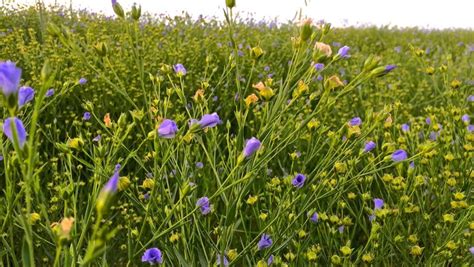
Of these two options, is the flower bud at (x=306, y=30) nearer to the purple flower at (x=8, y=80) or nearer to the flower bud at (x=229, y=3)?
the flower bud at (x=229, y=3)

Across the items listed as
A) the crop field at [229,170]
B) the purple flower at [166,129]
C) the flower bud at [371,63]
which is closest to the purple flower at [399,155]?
the crop field at [229,170]

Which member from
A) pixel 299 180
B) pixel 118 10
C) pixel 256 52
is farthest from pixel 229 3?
pixel 299 180

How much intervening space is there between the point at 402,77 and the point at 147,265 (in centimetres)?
278

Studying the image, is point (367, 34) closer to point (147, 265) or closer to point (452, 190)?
point (452, 190)

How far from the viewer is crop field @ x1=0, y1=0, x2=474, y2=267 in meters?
1.03

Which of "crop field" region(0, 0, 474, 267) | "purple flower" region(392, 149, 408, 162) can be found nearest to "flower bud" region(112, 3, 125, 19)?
"crop field" region(0, 0, 474, 267)

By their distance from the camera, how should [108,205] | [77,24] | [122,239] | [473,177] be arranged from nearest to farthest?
[108,205] < [473,177] < [122,239] < [77,24]

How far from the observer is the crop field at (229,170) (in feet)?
3.37

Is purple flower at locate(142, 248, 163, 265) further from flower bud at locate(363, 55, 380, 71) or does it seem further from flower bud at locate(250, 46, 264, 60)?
flower bud at locate(363, 55, 380, 71)

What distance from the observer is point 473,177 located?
167cm

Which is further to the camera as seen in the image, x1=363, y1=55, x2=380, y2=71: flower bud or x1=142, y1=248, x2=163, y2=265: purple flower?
x1=142, y1=248, x2=163, y2=265: purple flower

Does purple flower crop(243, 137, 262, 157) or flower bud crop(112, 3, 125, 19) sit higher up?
flower bud crop(112, 3, 125, 19)

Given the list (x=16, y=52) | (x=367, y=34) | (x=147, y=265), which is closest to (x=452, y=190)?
(x=147, y=265)

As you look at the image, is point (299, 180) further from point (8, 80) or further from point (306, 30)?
point (8, 80)
